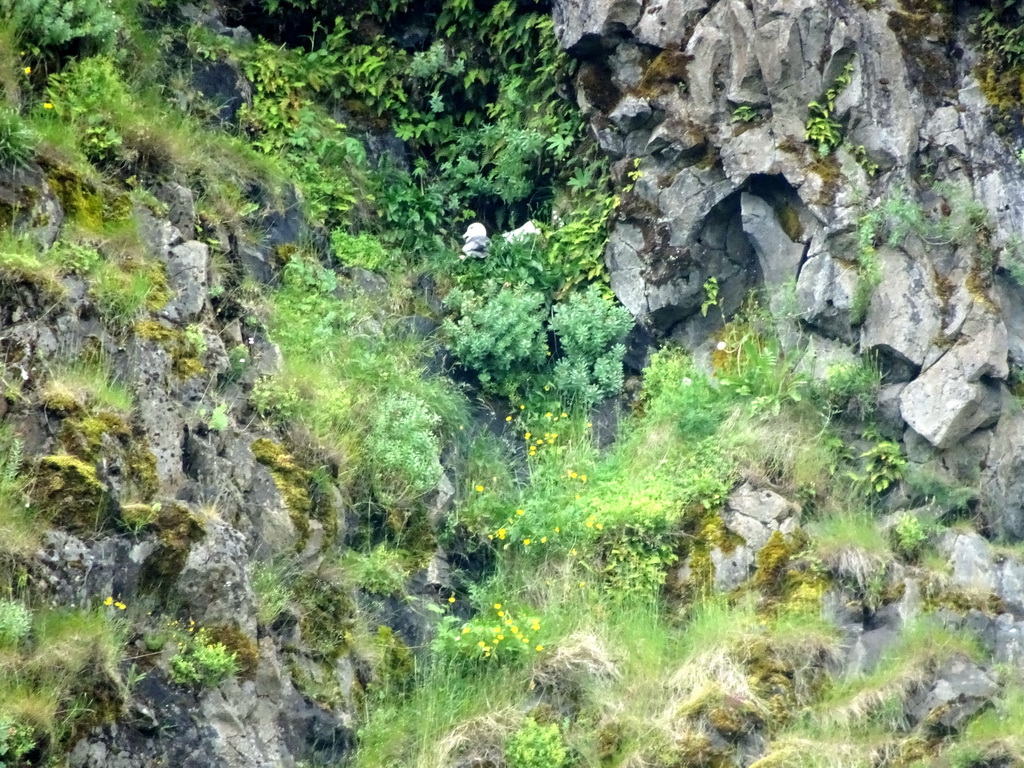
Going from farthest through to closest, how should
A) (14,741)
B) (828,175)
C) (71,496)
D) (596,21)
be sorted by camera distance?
(596,21)
(828,175)
(71,496)
(14,741)

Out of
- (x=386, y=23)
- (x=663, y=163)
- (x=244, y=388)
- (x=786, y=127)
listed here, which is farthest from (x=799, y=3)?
→ (x=244, y=388)

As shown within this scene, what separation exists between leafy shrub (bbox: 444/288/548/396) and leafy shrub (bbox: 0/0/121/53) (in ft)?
11.2

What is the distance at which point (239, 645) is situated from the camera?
637 centimetres

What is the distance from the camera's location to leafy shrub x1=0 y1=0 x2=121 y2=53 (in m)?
8.20

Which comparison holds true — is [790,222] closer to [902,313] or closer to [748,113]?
[748,113]

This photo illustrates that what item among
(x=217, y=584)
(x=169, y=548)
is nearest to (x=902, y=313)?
(x=217, y=584)

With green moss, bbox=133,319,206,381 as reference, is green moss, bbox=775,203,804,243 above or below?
above

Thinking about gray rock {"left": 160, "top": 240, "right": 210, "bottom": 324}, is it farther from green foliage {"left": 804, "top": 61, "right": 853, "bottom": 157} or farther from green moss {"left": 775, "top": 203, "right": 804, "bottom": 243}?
green foliage {"left": 804, "top": 61, "right": 853, "bottom": 157}

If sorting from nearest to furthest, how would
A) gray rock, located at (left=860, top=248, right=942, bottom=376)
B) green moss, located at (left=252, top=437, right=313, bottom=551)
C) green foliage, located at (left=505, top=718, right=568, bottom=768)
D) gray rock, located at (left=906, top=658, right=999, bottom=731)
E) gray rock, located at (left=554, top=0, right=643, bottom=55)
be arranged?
green foliage, located at (left=505, top=718, right=568, bottom=768) < gray rock, located at (left=906, top=658, right=999, bottom=731) < green moss, located at (left=252, top=437, right=313, bottom=551) < gray rock, located at (left=860, top=248, right=942, bottom=376) < gray rock, located at (left=554, top=0, right=643, bottom=55)

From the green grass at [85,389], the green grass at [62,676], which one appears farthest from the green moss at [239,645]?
the green grass at [85,389]


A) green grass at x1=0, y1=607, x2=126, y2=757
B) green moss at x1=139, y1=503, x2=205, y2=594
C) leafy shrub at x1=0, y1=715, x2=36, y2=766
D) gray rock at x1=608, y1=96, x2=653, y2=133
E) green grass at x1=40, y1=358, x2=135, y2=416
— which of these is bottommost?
leafy shrub at x1=0, y1=715, x2=36, y2=766

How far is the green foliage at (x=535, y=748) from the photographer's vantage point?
6867 millimetres

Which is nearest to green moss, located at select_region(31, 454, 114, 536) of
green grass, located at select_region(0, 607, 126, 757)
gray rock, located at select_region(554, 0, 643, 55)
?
green grass, located at select_region(0, 607, 126, 757)

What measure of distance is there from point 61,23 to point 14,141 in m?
1.58
